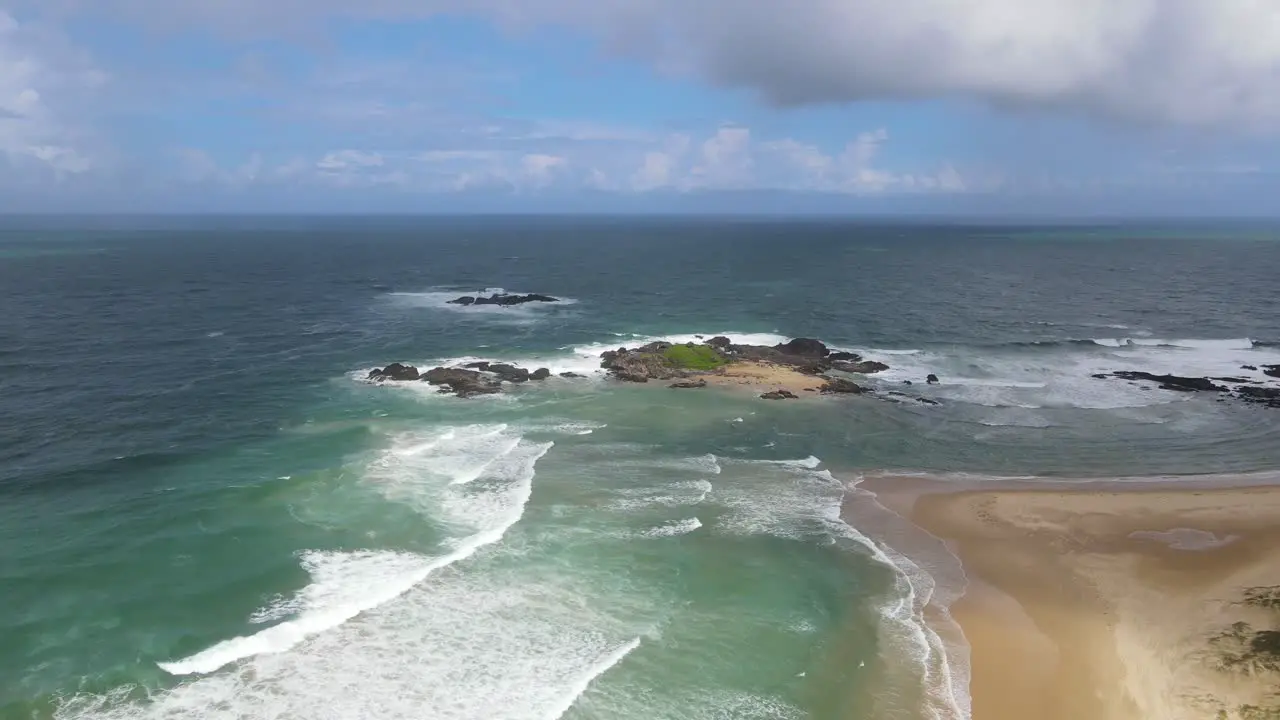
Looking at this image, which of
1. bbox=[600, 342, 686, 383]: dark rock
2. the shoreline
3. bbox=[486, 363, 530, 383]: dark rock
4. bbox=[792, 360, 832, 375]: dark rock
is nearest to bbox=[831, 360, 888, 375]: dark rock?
bbox=[792, 360, 832, 375]: dark rock

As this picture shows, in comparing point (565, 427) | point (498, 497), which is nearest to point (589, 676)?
point (498, 497)

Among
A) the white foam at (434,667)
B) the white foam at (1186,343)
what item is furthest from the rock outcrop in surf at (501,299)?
the white foam at (434,667)

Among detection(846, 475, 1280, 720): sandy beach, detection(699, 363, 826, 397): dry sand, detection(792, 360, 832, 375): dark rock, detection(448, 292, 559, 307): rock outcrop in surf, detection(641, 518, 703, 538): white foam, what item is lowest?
detection(846, 475, 1280, 720): sandy beach

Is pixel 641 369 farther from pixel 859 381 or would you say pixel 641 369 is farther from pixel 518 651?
pixel 518 651

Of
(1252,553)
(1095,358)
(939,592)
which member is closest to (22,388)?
(939,592)

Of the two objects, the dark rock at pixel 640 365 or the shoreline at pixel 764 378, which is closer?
the shoreline at pixel 764 378

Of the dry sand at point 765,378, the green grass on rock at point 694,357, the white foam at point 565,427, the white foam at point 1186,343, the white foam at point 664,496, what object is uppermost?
the green grass on rock at point 694,357

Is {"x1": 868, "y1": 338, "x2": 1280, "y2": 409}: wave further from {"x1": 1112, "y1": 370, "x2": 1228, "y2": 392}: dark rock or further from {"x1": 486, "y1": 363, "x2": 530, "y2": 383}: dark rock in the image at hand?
{"x1": 486, "y1": 363, "x2": 530, "y2": 383}: dark rock

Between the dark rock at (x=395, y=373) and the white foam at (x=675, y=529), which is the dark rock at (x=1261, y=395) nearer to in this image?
the white foam at (x=675, y=529)
